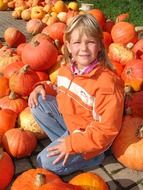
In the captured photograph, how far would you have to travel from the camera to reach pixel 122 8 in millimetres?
8039

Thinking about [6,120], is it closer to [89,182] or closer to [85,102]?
[85,102]

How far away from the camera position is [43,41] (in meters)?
4.39

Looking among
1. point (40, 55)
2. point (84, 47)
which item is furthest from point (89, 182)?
point (40, 55)

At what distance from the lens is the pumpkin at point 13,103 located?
12.4ft

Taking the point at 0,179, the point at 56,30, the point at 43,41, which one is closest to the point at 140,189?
the point at 0,179

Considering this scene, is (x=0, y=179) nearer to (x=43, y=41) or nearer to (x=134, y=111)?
(x=134, y=111)

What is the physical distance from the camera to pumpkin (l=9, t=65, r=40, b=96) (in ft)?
13.0

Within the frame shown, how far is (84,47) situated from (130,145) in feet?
3.00

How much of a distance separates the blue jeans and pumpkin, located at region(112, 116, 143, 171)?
0.16m

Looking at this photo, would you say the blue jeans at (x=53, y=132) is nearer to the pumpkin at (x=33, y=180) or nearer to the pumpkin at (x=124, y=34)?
the pumpkin at (x=33, y=180)

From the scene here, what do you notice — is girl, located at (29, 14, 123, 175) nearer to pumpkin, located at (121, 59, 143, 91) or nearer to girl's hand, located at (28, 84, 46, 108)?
girl's hand, located at (28, 84, 46, 108)

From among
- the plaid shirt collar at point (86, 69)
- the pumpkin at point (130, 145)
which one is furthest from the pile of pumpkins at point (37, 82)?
the plaid shirt collar at point (86, 69)

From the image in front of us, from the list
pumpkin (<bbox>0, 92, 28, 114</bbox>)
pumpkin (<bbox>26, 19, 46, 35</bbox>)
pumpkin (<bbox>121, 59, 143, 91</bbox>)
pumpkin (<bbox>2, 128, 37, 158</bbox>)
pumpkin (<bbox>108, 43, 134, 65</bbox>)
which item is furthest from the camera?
pumpkin (<bbox>26, 19, 46, 35</bbox>)

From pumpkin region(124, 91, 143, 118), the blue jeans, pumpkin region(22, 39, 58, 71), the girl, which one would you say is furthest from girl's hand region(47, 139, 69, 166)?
pumpkin region(22, 39, 58, 71)
